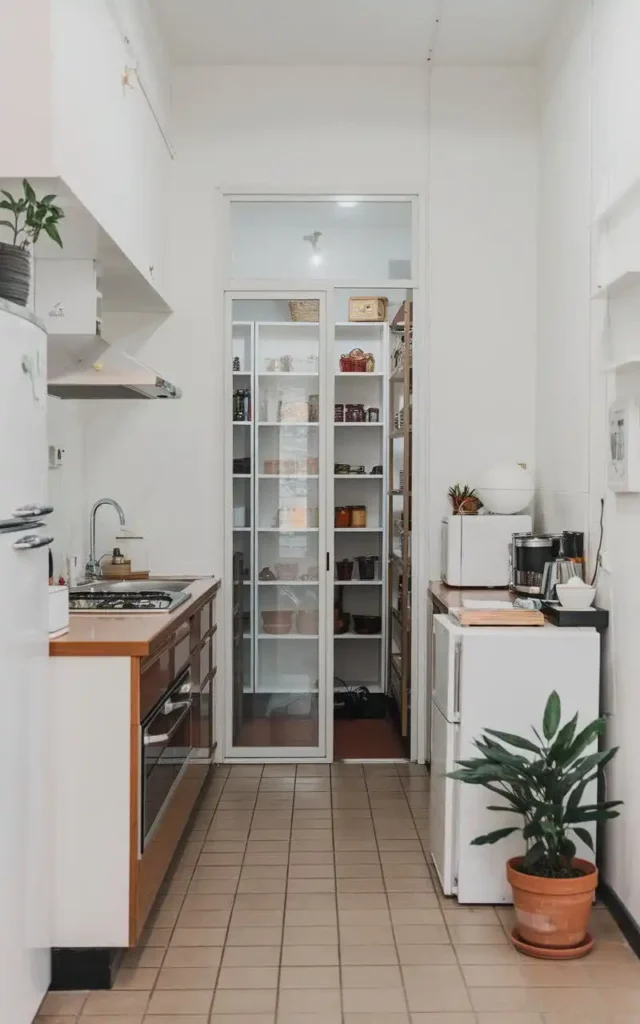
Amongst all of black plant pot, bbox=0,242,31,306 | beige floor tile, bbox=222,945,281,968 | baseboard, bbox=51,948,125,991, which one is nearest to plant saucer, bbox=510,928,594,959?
beige floor tile, bbox=222,945,281,968

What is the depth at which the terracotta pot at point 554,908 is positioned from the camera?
262cm

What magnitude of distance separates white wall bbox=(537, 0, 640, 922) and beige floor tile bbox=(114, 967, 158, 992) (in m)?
1.38

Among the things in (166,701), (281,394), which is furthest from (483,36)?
(166,701)

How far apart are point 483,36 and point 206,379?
1985 millimetres

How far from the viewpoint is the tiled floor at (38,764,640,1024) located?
239 centimetres

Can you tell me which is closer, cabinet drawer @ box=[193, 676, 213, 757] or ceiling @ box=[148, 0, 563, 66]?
cabinet drawer @ box=[193, 676, 213, 757]

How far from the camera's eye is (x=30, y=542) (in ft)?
6.95

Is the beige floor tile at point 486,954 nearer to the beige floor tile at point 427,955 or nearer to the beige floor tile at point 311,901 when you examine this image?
the beige floor tile at point 427,955

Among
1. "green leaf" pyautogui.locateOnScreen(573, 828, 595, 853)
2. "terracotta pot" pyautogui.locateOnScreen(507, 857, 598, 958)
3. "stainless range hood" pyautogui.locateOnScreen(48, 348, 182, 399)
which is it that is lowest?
"terracotta pot" pyautogui.locateOnScreen(507, 857, 598, 958)

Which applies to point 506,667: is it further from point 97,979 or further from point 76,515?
point 76,515

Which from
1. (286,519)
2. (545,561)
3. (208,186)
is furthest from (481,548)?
(208,186)

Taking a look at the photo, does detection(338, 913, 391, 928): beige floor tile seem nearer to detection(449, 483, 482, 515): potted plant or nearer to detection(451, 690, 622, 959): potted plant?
detection(451, 690, 622, 959): potted plant

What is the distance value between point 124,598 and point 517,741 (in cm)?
151

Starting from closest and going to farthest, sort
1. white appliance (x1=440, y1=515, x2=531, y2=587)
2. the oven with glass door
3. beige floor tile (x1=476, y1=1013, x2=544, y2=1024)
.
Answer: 1. beige floor tile (x1=476, y1=1013, x2=544, y2=1024)
2. the oven with glass door
3. white appliance (x1=440, y1=515, x2=531, y2=587)
